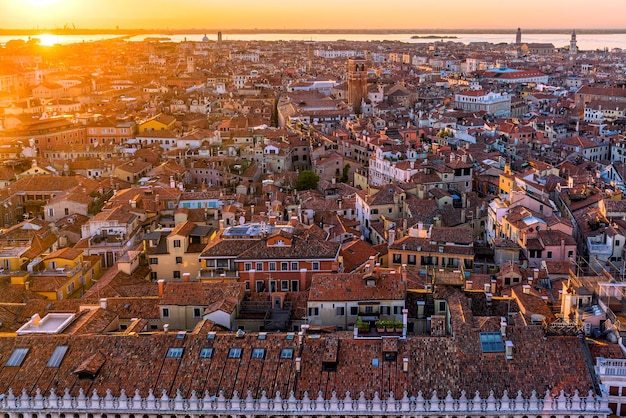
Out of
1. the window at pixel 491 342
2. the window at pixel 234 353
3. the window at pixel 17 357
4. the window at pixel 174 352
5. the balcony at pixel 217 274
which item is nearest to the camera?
the window at pixel 491 342

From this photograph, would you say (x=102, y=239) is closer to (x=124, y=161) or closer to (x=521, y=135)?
(x=124, y=161)

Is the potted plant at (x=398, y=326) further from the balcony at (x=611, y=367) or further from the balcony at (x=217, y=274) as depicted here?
the balcony at (x=217, y=274)

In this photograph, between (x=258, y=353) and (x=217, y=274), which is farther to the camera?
(x=217, y=274)

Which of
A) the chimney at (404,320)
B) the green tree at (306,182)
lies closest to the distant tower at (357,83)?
the green tree at (306,182)

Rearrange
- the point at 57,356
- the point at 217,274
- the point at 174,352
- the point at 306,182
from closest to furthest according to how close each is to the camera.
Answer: the point at 174,352, the point at 57,356, the point at 217,274, the point at 306,182

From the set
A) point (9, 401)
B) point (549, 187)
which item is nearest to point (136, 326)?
point (9, 401)

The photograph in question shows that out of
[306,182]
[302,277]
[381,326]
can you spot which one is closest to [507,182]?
[306,182]

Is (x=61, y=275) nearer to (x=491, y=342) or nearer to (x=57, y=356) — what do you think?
(x=57, y=356)
